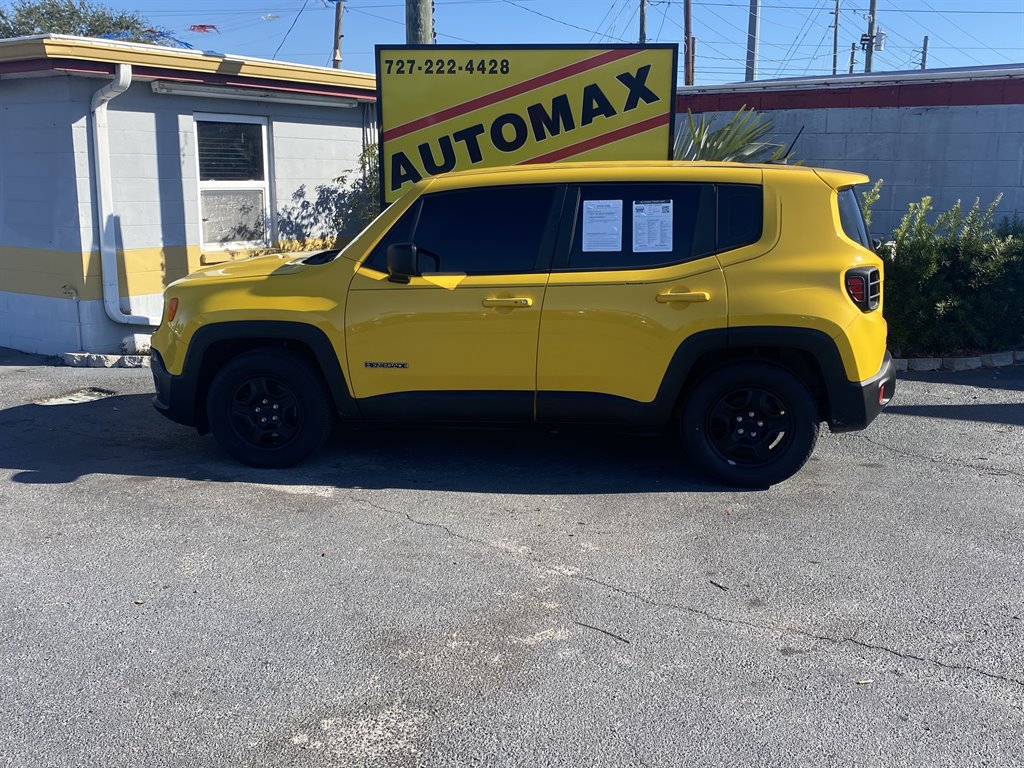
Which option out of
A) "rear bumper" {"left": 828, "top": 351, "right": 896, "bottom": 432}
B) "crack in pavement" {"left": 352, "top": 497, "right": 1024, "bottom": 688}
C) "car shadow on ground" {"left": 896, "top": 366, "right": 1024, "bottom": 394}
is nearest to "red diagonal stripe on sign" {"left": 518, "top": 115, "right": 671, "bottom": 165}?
"car shadow on ground" {"left": 896, "top": 366, "right": 1024, "bottom": 394}

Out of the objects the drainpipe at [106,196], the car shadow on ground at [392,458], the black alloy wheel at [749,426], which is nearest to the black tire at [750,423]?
the black alloy wheel at [749,426]

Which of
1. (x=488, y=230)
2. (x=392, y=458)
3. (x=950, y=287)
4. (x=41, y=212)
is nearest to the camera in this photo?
(x=488, y=230)

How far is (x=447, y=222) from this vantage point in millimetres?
6168

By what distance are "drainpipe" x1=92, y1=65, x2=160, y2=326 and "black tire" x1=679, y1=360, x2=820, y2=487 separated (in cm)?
640

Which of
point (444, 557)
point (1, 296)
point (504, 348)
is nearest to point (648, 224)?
point (504, 348)

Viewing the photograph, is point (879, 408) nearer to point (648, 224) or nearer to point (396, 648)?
point (648, 224)

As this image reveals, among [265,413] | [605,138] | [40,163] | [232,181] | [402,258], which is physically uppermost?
[605,138]

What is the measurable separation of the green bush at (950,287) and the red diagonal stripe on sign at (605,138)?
2608mm

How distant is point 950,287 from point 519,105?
4.36 m

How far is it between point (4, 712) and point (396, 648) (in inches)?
57.0

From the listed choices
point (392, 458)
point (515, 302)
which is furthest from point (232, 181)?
point (515, 302)

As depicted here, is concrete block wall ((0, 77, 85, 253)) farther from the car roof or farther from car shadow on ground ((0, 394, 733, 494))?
the car roof

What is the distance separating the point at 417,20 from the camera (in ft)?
34.2

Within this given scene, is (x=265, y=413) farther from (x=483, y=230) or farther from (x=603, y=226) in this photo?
(x=603, y=226)
